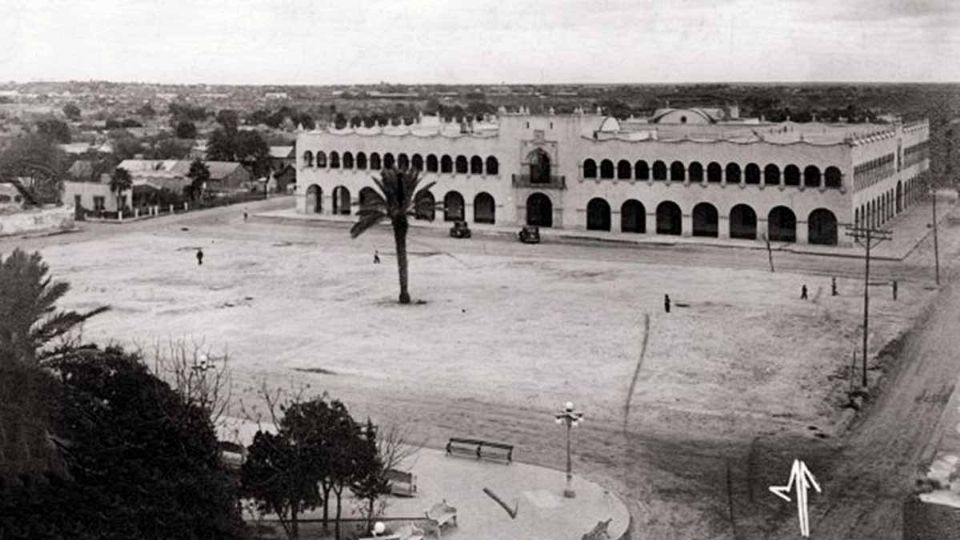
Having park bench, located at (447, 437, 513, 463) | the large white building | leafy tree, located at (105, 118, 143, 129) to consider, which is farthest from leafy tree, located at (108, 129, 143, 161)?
park bench, located at (447, 437, 513, 463)

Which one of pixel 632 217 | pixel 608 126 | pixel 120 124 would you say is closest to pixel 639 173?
pixel 632 217

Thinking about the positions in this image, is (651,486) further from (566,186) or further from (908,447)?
(566,186)

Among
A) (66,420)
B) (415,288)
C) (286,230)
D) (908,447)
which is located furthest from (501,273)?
(66,420)

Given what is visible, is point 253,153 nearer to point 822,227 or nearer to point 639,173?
point 639,173

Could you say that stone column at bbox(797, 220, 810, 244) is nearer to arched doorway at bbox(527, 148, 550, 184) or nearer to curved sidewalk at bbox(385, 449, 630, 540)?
arched doorway at bbox(527, 148, 550, 184)

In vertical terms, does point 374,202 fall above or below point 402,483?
above

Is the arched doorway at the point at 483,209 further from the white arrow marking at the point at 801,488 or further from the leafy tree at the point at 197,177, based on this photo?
the white arrow marking at the point at 801,488
